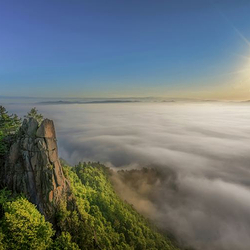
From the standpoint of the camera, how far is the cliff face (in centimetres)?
2931

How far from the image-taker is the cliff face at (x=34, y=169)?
29.3 metres

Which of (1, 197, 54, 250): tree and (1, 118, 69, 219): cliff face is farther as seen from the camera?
(1, 118, 69, 219): cliff face

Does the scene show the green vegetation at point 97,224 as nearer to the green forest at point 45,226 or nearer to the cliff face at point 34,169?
the green forest at point 45,226

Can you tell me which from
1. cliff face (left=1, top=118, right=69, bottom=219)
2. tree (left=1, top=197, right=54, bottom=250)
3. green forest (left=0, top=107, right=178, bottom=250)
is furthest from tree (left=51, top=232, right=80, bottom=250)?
cliff face (left=1, top=118, right=69, bottom=219)

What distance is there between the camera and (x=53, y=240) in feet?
93.7

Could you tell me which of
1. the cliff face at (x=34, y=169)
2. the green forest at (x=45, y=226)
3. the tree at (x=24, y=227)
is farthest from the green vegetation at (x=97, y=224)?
the tree at (x=24, y=227)

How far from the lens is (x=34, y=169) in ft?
98.2

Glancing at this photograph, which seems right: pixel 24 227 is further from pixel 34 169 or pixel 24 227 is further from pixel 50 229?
pixel 34 169

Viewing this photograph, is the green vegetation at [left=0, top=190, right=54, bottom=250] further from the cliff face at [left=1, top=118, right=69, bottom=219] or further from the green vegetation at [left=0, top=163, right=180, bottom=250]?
the cliff face at [left=1, top=118, right=69, bottom=219]

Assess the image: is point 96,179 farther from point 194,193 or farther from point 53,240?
point 194,193

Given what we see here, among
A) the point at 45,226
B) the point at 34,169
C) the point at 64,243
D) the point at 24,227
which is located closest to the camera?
the point at 24,227

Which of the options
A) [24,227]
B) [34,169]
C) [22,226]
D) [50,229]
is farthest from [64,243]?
[34,169]

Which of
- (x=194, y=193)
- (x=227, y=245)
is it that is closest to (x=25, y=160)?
(x=227, y=245)

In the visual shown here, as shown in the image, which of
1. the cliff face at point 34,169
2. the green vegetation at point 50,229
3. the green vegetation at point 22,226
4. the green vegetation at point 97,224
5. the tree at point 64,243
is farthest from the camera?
the green vegetation at point 97,224
